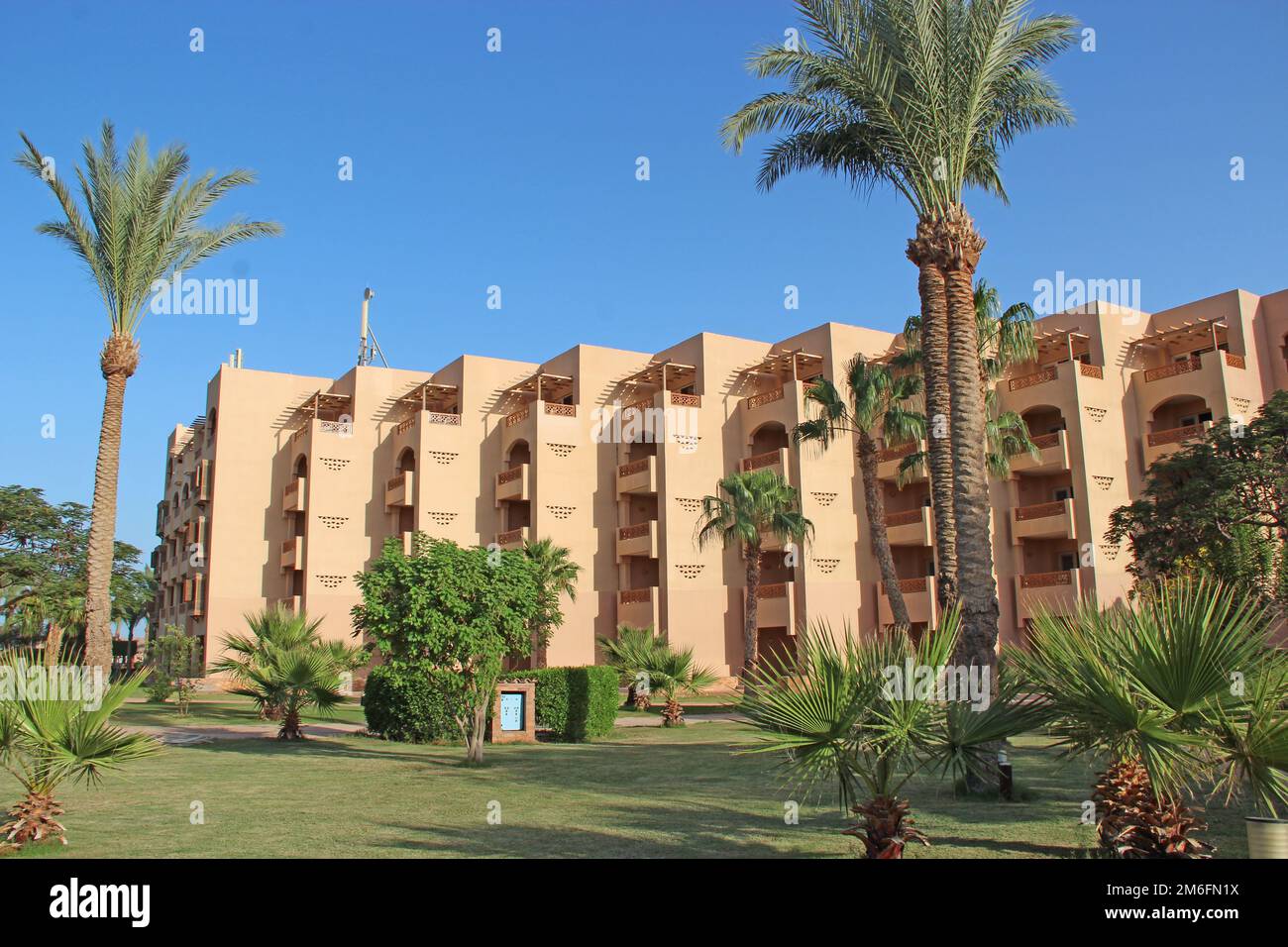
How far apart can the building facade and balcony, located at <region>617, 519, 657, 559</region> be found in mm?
93

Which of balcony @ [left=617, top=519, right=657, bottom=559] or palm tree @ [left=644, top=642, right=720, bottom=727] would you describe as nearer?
palm tree @ [left=644, top=642, right=720, bottom=727]

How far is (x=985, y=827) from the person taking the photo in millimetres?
9727

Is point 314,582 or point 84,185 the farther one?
point 314,582

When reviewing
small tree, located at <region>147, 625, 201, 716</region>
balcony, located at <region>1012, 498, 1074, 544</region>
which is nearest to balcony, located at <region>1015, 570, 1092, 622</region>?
balcony, located at <region>1012, 498, 1074, 544</region>

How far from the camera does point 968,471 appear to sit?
1310 centimetres

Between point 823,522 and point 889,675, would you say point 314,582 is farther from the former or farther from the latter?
point 889,675

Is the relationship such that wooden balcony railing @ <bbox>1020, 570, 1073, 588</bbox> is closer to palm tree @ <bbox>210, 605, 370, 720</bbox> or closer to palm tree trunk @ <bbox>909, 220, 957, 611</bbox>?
palm tree trunk @ <bbox>909, 220, 957, 611</bbox>

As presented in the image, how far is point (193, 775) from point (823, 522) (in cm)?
2603

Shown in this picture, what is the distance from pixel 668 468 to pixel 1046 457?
13.7 m

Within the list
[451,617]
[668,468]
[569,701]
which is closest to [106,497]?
[451,617]

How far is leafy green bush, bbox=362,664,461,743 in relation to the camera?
64.2 feet

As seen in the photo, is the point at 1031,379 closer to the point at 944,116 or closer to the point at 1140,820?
the point at 944,116

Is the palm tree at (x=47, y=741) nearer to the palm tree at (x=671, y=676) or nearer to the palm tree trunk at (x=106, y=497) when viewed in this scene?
the palm tree trunk at (x=106, y=497)
